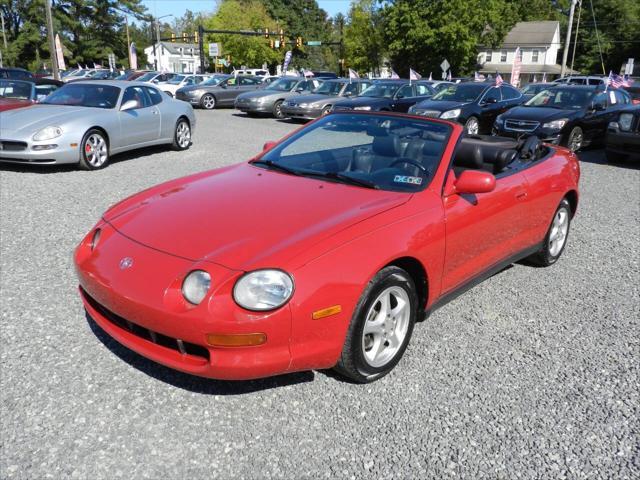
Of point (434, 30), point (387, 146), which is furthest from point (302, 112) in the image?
point (434, 30)

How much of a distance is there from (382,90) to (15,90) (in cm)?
992

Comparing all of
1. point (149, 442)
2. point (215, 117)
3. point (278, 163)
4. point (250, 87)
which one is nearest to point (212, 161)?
point (278, 163)

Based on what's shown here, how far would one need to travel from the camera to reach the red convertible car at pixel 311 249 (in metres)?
2.56

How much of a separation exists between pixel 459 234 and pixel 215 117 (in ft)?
56.1

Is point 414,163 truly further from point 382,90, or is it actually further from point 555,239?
point 382,90

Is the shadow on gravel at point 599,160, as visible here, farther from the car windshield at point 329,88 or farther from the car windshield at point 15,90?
the car windshield at point 15,90

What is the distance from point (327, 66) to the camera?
9312cm

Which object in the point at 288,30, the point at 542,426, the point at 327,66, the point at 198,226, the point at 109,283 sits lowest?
the point at 542,426

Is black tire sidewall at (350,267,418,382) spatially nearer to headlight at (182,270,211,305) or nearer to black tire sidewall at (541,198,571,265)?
headlight at (182,270,211,305)

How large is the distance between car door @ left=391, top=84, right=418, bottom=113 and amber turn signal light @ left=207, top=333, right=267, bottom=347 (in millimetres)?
14339

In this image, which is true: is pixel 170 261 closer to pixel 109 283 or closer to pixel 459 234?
pixel 109 283

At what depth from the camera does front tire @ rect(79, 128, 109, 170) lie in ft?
28.7

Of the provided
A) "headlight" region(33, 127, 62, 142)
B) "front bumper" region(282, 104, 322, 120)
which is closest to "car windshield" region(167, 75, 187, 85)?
"front bumper" region(282, 104, 322, 120)

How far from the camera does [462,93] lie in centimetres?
1527
